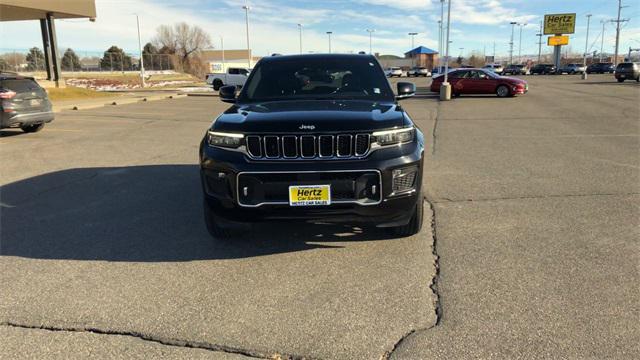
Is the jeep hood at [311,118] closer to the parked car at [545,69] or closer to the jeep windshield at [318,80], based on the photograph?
the jeep windshield at [318,80]

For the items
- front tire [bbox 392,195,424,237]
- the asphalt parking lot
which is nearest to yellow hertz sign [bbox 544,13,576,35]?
the asphalt parking lot

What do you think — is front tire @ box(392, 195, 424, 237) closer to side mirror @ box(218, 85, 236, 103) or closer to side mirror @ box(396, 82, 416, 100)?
side mirror @ box(396, 82, 416, 100)

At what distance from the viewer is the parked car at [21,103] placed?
11.3 meters

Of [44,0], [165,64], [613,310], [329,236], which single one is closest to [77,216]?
[329,236]

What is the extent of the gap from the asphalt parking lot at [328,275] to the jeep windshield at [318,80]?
1394 millimetres

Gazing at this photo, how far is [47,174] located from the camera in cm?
774

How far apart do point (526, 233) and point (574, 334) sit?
189cm

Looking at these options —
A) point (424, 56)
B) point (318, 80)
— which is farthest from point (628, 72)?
point (424, 56)

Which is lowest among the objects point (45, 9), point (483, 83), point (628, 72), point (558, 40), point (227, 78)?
point (483, 83)

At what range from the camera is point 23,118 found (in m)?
11.6

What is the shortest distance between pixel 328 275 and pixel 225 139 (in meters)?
1.38

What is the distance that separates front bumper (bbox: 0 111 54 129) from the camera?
11320 millimetres

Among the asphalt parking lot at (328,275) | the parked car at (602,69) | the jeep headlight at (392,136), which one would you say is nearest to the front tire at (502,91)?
the asphalt parking lot at (328,275)

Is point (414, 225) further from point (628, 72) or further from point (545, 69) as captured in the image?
point (545, 69)
